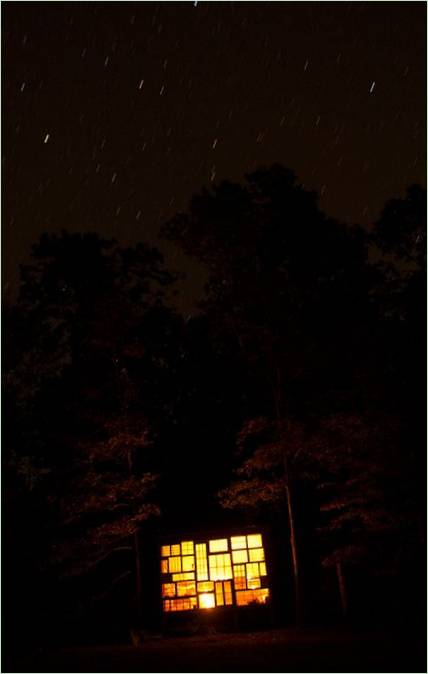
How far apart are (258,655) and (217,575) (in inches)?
259

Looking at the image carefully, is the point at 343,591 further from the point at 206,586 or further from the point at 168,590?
the point at 168,590

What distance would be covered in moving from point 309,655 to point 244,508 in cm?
694

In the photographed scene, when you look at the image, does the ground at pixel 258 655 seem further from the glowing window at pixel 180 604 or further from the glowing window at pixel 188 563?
the glowing window at pixel 188 563

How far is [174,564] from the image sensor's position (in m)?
17.5

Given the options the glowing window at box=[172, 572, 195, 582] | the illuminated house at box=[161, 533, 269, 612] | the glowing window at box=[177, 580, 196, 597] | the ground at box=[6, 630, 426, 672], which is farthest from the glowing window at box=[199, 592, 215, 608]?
the ground at box=[6, 630, 426, 672]

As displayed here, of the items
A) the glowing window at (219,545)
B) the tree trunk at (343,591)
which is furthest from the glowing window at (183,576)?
the tree trunk at (343,591)

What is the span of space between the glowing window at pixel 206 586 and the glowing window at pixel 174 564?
0.73 meters

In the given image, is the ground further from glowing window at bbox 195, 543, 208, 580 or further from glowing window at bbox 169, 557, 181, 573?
glowing window at bbox 169, 557, 181, 573

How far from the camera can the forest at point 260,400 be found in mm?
13070

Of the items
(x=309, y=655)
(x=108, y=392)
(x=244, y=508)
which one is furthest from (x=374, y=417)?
(x=108, y=392)

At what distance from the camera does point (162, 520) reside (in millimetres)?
18250

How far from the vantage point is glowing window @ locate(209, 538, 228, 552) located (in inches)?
683

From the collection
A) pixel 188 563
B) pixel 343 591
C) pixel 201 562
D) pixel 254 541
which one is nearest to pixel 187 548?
pixel 188 563

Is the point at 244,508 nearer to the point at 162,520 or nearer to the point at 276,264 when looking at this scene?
the point at 162,520
